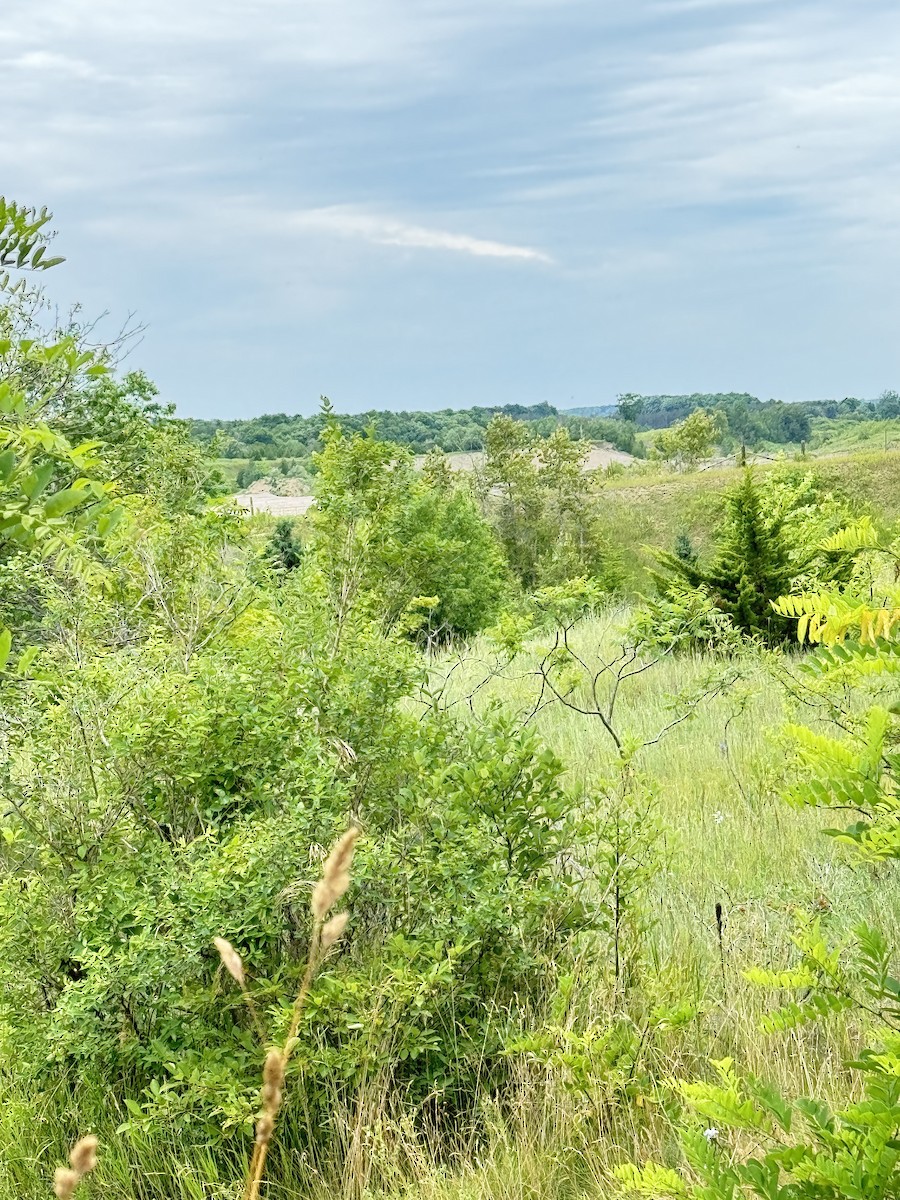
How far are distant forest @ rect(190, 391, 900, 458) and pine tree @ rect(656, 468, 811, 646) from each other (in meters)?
29.6

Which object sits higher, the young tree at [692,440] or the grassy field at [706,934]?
the young tree at [692,440]

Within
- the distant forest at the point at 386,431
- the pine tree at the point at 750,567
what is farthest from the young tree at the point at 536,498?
the pine tree at the point at 750,567

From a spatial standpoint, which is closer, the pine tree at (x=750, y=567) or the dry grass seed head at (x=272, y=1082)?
the dry grass seed head at (x=272, y=1082)

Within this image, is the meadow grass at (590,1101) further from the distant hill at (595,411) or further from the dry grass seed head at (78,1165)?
the distant hill at (595,411)

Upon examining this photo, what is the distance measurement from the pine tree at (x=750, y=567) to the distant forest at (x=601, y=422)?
97.2 ft

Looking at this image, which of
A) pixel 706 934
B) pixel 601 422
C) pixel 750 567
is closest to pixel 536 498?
pixel 750 567

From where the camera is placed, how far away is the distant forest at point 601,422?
218ft

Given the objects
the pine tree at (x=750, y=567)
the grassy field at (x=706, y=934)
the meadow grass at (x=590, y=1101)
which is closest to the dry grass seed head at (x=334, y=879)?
the meadow grass at (x=590, y=1101)

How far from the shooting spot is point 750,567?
497 inches

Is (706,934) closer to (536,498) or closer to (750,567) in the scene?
(750,567)

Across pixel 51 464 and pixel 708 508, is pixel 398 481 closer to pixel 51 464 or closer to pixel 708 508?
pixel 51 464

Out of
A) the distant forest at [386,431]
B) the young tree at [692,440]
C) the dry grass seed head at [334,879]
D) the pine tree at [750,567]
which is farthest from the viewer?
the distant forest at [386,431]

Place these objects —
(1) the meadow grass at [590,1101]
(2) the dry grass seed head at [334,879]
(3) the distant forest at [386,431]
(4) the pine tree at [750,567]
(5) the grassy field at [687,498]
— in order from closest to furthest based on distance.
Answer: (2) the dry grass seed head at [334,879], (1) the meadow grass at [590,1101], (4) the pine tree at [750,567], (5) the grassy field at [687,498], (3) the distant forest at [386,431]

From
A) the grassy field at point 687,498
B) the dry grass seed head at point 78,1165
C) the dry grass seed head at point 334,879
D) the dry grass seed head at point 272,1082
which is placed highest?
the dry grass seed head at point 334,879
